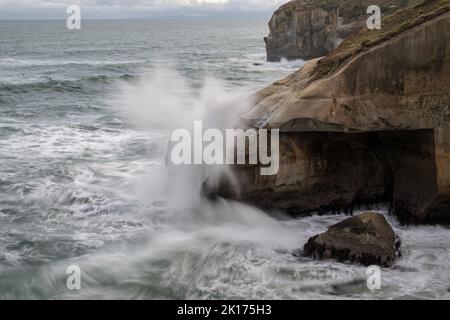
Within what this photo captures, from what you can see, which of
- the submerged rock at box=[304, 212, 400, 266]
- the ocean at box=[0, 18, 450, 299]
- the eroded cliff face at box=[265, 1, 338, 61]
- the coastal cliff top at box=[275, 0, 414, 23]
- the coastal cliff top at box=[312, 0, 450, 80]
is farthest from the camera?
the eroded cliff face at box=[265, 1, 338, 61]

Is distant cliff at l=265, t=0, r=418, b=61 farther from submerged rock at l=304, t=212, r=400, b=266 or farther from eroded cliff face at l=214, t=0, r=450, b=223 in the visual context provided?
submerged rock at l=304, t=212, r=400, b=266

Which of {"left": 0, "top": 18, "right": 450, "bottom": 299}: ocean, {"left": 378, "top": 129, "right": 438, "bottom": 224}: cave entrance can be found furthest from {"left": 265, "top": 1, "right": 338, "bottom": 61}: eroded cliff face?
{"left": 378, "top": 129, "right": 438, "bottom": 224}: cave entrance

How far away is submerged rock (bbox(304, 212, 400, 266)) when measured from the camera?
346 inches

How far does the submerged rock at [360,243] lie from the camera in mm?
8797

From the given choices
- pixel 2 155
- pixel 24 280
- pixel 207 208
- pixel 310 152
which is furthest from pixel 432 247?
pixel 2 155

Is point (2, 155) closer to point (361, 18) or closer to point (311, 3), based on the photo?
point (361, 18)

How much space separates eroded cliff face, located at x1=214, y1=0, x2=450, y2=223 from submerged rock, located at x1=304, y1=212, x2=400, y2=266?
1.45 metres

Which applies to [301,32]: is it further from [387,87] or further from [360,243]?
[360,243]

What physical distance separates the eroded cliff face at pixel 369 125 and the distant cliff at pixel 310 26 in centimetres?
3124

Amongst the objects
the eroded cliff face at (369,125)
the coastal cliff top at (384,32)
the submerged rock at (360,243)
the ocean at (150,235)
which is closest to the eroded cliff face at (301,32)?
the ocean at (150,235)

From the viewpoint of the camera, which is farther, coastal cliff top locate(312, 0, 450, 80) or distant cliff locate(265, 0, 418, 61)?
distant cliff locate(265, 0, 418, 61)

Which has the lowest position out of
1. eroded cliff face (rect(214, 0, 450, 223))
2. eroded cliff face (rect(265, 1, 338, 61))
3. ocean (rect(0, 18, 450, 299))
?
ocean (rect(0, 18, 450, 299))

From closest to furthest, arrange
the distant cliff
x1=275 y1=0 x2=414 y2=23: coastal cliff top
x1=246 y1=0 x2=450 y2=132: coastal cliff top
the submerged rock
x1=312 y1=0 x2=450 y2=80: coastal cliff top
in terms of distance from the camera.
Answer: the submerged rock → x1=246 y1=0 x2=450 y2=132: coastal cliff top → x1=312 y1=0 x2=450 y2=80: coastal cliff top → x1=275 y1=0 x2=414 y2=23: coastal cliff top → the distant cliff

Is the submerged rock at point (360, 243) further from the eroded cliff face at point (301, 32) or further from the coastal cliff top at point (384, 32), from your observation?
the eroded cliff face at point (301, 32)
